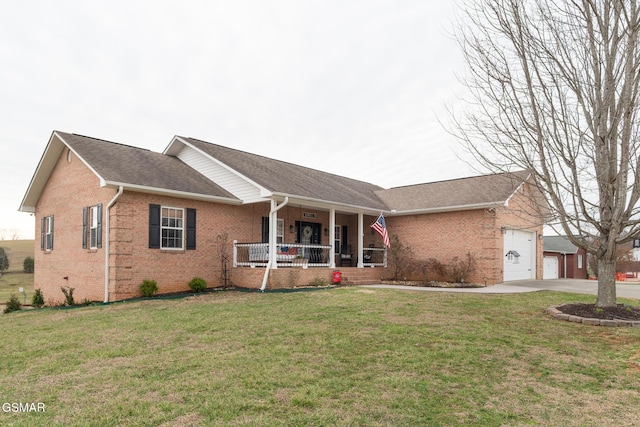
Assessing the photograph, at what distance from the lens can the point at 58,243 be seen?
1623 cm

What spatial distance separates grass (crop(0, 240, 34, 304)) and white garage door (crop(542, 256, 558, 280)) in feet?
108

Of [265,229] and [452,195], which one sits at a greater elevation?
[452,195]

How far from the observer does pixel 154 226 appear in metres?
13.4

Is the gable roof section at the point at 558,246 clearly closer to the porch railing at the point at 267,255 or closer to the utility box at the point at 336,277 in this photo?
the utility box at the point at 336,277

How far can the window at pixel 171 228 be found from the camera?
530 inches

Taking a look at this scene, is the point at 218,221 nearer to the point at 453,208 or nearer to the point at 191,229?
the point at 191,229

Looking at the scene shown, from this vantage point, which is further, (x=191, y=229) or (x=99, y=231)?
(x=191, y=229)

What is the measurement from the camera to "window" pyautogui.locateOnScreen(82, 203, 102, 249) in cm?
1340

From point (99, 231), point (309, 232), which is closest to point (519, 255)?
point (309, 232)

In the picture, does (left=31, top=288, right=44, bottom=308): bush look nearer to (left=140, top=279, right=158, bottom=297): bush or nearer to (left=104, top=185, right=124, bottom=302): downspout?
(left=104, top=185, right=124, bottom=302): downspout

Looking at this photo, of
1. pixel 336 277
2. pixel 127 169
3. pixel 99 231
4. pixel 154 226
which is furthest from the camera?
pixel 336 277

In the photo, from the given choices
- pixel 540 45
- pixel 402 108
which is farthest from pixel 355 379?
pixel 402 108

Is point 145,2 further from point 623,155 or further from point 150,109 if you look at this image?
point 623,155

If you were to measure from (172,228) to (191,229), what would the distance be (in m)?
0.67
